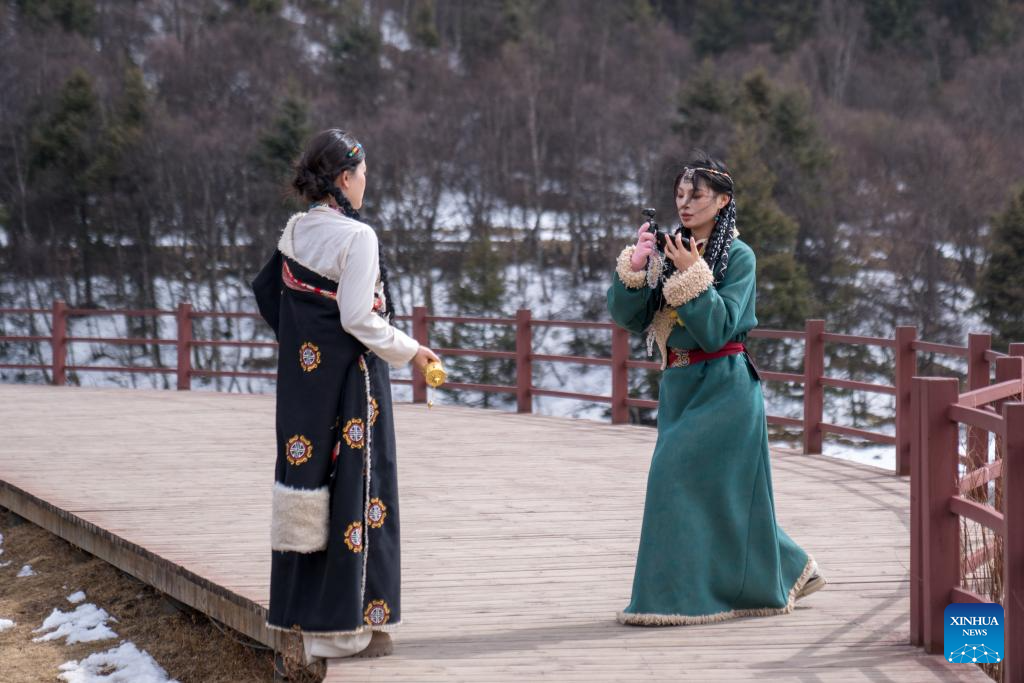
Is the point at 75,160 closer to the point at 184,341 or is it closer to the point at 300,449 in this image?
the point at 184,341

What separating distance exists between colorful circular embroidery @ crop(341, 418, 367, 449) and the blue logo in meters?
1.90

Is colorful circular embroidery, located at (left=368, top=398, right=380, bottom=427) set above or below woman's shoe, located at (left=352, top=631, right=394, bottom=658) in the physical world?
above

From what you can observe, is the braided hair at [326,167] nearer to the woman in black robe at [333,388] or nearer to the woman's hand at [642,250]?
the woman in black robe at [333,388]

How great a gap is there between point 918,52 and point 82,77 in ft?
109

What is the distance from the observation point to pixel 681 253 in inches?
190

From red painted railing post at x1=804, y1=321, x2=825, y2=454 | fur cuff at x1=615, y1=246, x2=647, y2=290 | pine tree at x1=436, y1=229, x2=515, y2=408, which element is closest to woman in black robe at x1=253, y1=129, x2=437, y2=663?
fur cuff at x1=615, y1=246, x2=647, y2=290

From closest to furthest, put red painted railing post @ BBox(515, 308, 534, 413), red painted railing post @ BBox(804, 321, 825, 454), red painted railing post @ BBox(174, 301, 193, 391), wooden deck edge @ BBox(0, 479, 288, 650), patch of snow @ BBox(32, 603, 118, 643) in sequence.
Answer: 1. wooden deck edge @ BBox(0, 479, 288, 650)
2. patch of snow @ BBox(32, 603, 118, 643)
3. red painted railing post @ BBox(804, 321, 825, 454)
4. red painted railing post @ BBox(515, 308, 534, 413)
5. red painted railing post @ BBox(174, 301, 193, 391)

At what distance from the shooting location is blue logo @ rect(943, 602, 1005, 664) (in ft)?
14.2

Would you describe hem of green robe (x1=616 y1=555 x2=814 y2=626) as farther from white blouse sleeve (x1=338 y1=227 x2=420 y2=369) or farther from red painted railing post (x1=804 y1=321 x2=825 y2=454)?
red painted railing post (x1=804 y1=321 x2=825 y2=454)

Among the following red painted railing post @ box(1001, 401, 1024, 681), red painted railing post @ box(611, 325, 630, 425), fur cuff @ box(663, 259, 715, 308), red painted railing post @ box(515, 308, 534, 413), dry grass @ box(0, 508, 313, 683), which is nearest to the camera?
red painted railing post @ box(1001, 401, 1024, 681)

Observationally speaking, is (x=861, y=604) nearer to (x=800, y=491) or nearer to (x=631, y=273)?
(x=631, y=273)

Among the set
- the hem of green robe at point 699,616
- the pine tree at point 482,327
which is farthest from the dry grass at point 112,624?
the pine tree at point 482,327

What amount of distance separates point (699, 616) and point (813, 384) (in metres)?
4.98

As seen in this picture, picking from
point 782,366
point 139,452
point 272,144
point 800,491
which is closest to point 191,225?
point 272,144
